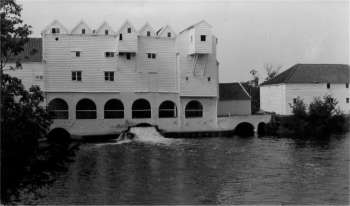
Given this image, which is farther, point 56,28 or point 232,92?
point 232,92

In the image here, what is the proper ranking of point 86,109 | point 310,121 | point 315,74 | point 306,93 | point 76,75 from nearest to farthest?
point 76,75 → point 86,109 → point 310,121 → point 306,93 → point 315,74

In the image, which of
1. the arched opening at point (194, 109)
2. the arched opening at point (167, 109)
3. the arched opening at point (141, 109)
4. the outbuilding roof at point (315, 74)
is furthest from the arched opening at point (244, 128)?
the arched opening at point (141, 109)

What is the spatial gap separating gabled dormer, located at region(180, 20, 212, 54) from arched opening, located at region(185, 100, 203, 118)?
500 centimetres

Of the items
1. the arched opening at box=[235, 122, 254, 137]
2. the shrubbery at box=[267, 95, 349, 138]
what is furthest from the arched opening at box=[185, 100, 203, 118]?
the shrubbery at box=[267, 95, 349, 138]

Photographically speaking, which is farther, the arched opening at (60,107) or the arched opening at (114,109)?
the arched opening at (114,109)

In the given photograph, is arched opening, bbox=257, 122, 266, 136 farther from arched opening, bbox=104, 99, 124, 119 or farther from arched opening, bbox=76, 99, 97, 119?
arched opening, bbox=76, 99, 97, 119

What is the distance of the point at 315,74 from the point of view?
53.1 meters

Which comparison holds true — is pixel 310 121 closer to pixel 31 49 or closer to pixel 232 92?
pixel 232 92

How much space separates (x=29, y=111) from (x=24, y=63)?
104 ft

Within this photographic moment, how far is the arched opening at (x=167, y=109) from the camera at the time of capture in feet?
151

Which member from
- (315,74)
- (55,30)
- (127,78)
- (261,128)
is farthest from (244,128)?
(55,30)

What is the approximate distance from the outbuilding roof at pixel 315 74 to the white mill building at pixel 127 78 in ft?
33.3

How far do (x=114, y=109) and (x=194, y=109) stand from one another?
7519mm

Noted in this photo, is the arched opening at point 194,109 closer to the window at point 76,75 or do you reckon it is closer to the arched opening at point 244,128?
the arched opening at point 244,128
